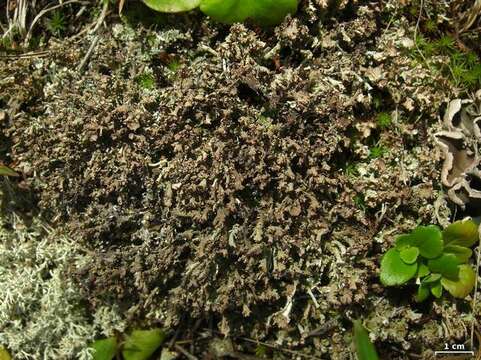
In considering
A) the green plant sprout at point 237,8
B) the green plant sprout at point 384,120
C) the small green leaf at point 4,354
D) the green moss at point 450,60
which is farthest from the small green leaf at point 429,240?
the small green leaf at point 4,354

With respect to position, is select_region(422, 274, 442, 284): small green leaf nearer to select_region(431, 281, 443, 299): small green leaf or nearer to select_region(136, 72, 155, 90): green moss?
select_region(431, 281, 443, 299): small green leaf

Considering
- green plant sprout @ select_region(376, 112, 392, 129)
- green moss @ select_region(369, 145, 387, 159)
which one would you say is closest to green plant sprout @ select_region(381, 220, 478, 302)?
green moss @ select_region(369, 145, 387, 159)

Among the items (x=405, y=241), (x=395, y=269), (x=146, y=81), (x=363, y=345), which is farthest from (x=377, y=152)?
(x=146, y=81)

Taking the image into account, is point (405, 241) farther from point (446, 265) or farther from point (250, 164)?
point (250, 164)

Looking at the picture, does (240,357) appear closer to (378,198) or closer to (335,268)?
(335,268)

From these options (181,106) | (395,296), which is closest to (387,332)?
(395,296)

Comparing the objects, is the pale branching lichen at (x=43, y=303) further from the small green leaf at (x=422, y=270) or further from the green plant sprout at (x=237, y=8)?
the small green leaf at (x=422, y=270)
